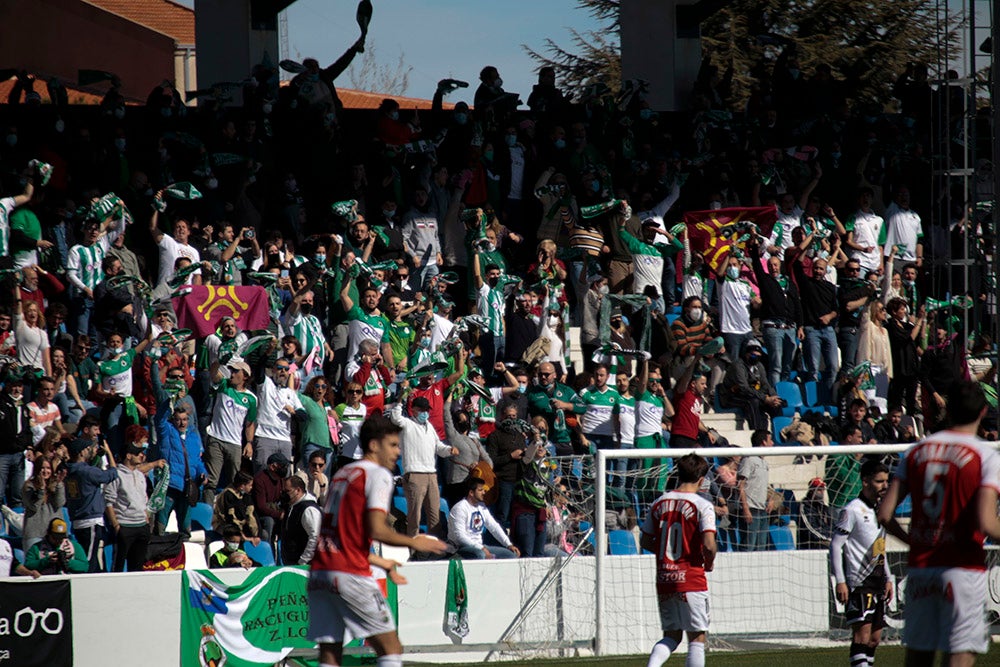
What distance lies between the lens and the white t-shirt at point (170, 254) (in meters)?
16.2

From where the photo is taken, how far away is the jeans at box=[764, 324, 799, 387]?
1753 centimetres

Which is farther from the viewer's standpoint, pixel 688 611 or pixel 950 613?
pixel 688 611

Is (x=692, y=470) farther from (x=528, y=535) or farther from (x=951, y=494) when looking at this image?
(x=528, y=535)

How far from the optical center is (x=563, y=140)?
19.2 metres

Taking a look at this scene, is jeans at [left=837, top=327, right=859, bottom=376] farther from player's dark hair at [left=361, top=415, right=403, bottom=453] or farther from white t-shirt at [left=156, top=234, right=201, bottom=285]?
player's dark hair at [left=361, top=415, right=403, bottom=453]

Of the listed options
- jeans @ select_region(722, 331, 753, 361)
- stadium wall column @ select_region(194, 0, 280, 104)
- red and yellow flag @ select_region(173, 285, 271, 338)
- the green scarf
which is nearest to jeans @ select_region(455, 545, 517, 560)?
the green scarf

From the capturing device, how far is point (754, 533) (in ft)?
45.5

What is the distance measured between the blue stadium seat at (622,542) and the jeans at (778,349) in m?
4.29

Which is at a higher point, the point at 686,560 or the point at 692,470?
the point at 692,470

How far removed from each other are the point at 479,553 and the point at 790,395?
18.2 ft

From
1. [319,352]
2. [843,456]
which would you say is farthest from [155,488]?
[843,456]

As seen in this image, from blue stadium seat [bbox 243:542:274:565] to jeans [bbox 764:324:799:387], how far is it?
7262 mm

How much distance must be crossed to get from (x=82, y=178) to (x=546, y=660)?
28.4 ft

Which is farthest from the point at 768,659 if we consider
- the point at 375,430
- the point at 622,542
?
the point at 375,430
